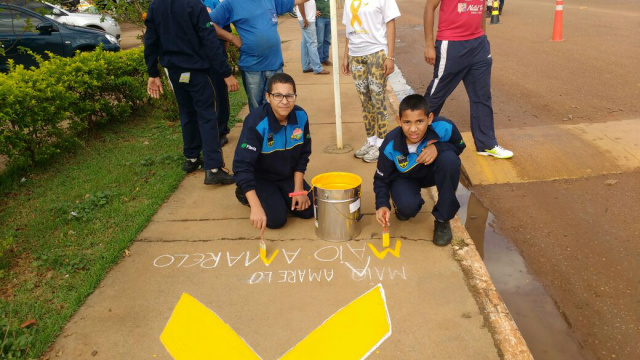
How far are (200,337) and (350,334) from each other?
0.81 meters

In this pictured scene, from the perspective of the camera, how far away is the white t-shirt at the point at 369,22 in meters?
4.33

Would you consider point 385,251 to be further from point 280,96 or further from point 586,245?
point 586,245

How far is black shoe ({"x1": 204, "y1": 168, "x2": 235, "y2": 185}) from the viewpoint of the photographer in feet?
14.6

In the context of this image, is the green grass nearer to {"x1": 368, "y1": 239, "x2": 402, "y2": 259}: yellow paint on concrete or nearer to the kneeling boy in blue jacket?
{"x1": 368, "y1": 239, "x2": 402, "y2": 259}: yellow paint on concrete

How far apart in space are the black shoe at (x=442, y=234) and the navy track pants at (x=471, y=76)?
1.63 meters

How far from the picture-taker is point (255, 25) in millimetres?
4496

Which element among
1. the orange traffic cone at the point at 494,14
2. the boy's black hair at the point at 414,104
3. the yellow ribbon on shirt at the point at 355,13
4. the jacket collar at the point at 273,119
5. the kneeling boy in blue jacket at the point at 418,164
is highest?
the yellow ribbon on shirt at the point at 355,13

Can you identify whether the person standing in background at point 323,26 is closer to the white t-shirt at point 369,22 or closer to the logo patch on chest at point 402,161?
the white t-shirt at point 369,22

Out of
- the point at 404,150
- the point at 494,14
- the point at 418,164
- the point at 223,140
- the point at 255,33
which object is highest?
the point at 255,33

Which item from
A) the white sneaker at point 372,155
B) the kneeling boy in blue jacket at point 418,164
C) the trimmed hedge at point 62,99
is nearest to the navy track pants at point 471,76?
the white sneaker at point 372,155

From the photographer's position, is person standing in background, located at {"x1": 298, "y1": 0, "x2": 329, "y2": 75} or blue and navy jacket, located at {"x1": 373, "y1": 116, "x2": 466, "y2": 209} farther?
person standing in background, located at {"x1": 298, "y1": 0, "x2": 329, "y2": 75}

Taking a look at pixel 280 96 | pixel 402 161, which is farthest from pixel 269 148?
pixel 402 161

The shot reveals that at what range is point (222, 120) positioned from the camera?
17.9 feet

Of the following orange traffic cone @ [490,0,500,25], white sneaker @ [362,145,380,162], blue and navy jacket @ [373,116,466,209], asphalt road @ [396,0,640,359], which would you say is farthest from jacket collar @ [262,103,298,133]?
orange traffic cone @ [490,0,500,25]
